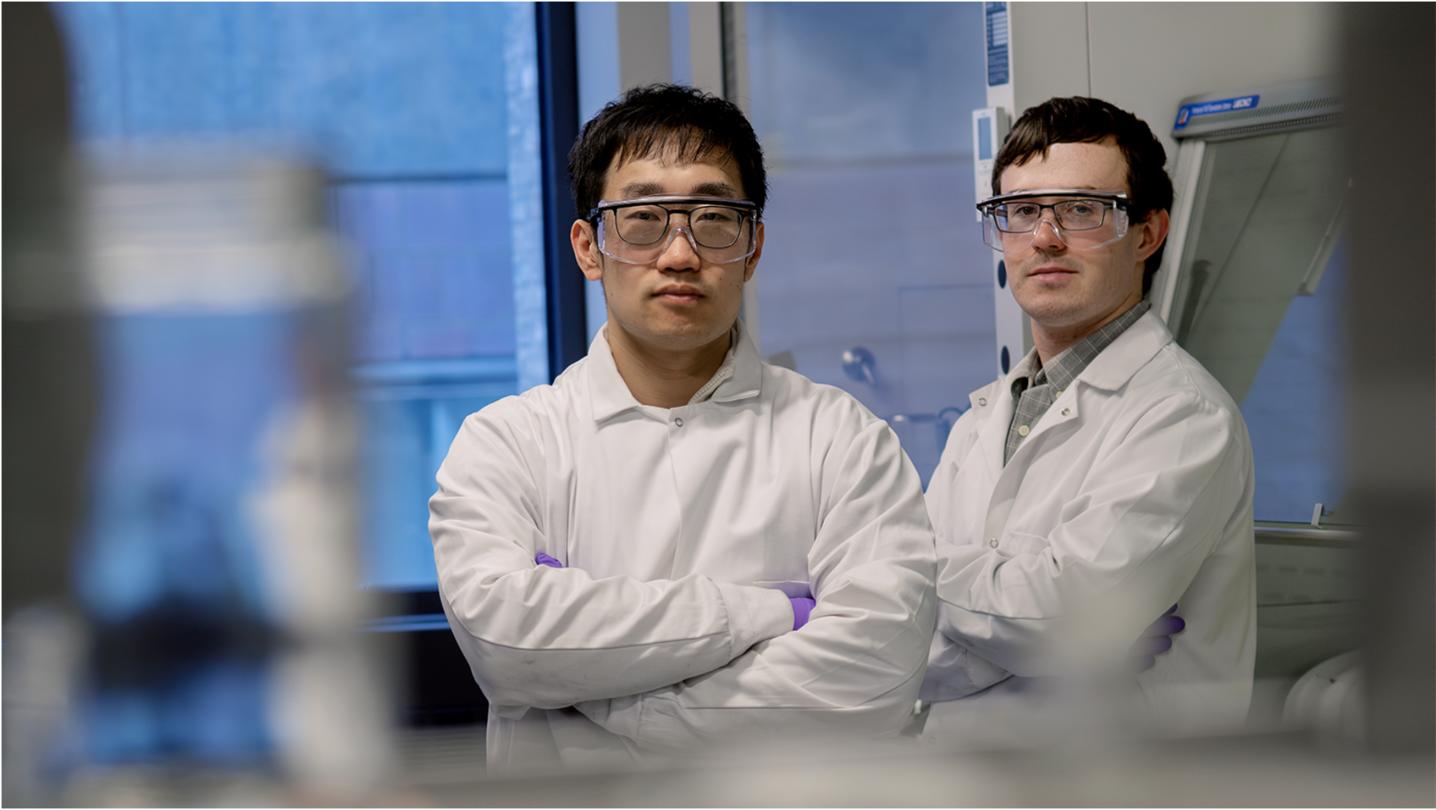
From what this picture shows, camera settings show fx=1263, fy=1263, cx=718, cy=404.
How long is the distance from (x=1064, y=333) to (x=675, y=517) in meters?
0.80

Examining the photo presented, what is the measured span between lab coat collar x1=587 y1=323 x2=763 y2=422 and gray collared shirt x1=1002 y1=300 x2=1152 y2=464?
1.80 ft

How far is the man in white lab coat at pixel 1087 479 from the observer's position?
171 centimetres

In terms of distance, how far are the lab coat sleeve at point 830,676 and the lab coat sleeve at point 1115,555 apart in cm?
29

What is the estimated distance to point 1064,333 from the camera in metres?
2.00

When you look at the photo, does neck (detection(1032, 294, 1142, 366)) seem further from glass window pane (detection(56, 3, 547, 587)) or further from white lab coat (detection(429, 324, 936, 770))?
glass window pane (detection(56, 3, 547, 587))

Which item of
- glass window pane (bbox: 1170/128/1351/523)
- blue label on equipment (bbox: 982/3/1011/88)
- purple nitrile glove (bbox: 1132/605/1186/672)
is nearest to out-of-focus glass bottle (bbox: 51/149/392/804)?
purple nitrile glove (bbox: 1132/605/1186/672)

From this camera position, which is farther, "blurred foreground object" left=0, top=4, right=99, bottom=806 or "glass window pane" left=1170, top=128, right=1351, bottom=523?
"glass window pane" left=1170, top=128, right=1351, bottom=523

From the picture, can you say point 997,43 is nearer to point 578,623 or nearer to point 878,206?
point 878,206

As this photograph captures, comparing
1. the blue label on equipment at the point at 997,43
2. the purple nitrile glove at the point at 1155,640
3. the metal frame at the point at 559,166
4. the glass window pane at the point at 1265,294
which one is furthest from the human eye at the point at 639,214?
the metal frame at the point at 559,166

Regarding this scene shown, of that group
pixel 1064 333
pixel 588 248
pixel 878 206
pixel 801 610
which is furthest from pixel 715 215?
pixel 878 206

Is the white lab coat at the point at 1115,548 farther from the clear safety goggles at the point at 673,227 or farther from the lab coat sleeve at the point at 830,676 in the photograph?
the clear safety goggles at the point at 673,227

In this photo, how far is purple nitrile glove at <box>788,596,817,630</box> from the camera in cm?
148

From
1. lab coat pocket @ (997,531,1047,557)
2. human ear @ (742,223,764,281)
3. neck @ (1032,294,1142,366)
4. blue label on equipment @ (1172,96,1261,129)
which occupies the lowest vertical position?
lab coat pocket @ (997,531,1047,557)

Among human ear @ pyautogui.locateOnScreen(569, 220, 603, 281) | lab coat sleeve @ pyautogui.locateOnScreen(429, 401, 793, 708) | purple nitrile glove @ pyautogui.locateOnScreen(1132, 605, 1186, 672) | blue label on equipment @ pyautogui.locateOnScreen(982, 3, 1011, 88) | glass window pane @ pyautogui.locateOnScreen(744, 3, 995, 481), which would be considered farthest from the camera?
glass window pane @ pyautogui.locateOnScreen(744, 3, 995, 481)
